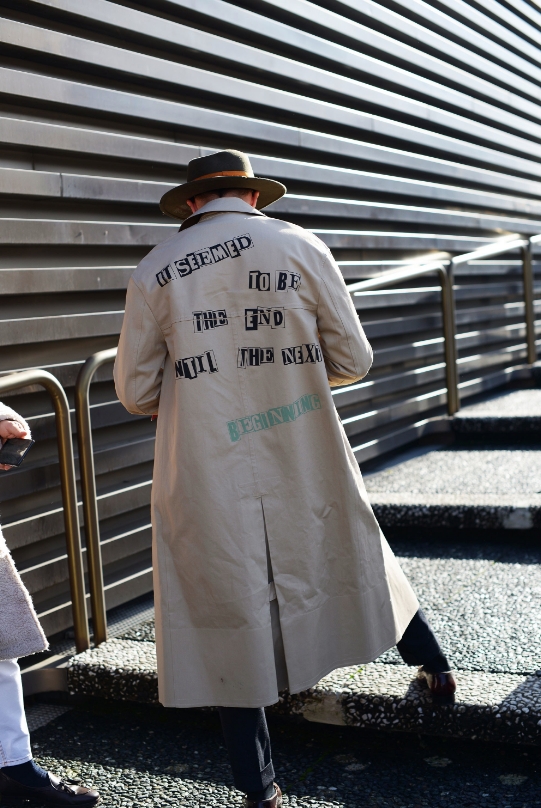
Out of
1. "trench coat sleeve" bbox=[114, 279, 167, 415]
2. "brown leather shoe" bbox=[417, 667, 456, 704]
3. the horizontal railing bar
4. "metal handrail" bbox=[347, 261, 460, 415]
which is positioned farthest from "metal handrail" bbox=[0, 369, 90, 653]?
the horizontal railing bar

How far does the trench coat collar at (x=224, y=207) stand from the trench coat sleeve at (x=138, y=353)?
0.23 metres

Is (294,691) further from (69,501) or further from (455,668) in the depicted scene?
(69,501)

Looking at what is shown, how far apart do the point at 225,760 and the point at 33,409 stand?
132cm

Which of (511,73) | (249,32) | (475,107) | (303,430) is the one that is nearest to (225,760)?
(303,430)

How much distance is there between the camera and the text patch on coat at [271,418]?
7.43 ft

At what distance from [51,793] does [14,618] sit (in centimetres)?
47

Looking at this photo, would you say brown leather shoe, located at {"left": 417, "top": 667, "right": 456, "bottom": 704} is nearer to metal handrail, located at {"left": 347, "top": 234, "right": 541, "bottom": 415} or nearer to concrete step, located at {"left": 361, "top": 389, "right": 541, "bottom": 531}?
concrete step, located at {"left": 361, "top": 389, "right": 541, "bottom": 531}

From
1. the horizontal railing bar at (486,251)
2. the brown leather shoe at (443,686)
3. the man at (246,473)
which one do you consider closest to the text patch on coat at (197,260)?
the man at (246,473)

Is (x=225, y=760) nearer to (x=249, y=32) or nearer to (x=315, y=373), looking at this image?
(x=315, y=373)

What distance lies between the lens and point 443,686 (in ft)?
8.27

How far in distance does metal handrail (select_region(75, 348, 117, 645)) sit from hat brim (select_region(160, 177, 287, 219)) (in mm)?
660

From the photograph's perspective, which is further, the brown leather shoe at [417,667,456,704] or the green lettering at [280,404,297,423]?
the brown leather shoe at [417,667,456,704]

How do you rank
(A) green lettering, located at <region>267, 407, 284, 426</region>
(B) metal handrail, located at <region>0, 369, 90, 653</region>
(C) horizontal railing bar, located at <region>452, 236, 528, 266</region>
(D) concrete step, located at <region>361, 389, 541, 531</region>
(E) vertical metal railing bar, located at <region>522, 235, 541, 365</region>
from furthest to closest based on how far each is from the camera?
(E) vertical metal railing bar, located at <region>522, 235, 541, 365</region> < (C) horizontal railing bar, located at <region>452, 236, 528, 266</region> < (D) concrete step, located at <region>361, 389, 541, 531</region> < (B) metal handrail, located at <region>0, 369, 90, 653</region> < (A) green lettering, located at <region>267, 407, 284, 426</region>

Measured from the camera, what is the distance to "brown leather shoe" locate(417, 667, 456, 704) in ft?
8.27
